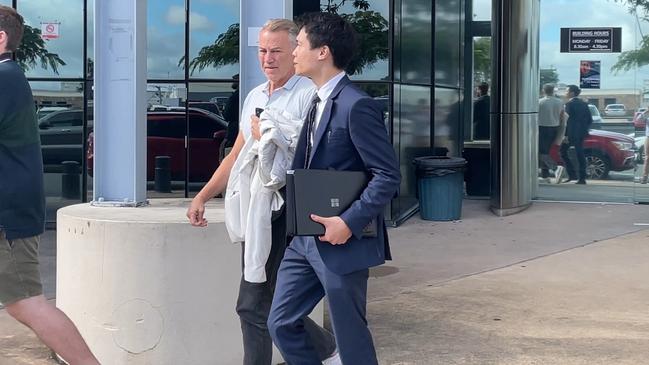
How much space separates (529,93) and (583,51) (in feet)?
5.52

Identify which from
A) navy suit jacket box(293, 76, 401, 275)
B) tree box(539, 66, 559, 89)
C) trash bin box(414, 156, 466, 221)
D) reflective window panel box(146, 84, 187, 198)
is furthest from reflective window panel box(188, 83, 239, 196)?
navy suit jacket box(293, 76, 401, 275)

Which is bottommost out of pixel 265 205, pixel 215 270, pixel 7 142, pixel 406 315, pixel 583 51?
pixel 406 315

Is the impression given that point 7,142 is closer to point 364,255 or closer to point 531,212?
point 364,255

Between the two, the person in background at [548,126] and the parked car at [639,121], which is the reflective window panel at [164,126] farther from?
the parked car at [639,121]

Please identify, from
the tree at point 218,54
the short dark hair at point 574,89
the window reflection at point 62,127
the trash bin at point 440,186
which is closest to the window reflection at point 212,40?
the tree at point 218,54

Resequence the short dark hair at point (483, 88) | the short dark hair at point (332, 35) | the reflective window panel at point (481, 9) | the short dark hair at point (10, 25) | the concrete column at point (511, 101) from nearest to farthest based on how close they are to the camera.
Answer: the short dark hair at point (332, 35) < the short dark hair at point (10, 25) < the concrete column at point (511, 101) < the reflective window panel at point (481, 9) < the short dark hair at point (483, 88)

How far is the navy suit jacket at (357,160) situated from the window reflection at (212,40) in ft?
26.6

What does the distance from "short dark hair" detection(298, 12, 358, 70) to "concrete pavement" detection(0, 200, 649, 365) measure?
7.67 feet

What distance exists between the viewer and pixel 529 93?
12.8 metres

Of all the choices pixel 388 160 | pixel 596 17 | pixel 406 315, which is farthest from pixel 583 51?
pixel 388 160

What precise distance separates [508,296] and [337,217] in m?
4.12

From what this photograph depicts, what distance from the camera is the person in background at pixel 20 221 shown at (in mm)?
4410

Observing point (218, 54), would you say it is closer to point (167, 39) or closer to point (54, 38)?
point (167, 39)

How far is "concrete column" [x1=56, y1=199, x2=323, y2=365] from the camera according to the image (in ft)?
17.1
